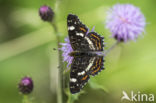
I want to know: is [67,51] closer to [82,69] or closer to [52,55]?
[82,69]

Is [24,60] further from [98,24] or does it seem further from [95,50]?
[95,50]

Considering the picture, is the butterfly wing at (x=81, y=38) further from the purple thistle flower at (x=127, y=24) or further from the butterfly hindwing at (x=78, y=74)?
the purple thistle flower at (x=127, y=24)

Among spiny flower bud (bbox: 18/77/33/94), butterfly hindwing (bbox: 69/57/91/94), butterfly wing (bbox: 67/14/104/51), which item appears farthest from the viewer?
spiny flower bud (bbox: 18/77/33/94)

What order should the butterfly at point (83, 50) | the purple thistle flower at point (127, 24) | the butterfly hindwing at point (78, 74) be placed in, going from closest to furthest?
the butterfly hindwing at point (78, 74) < the butterfly at point (83, 50) < the purple thistle flower at point (127, 24)

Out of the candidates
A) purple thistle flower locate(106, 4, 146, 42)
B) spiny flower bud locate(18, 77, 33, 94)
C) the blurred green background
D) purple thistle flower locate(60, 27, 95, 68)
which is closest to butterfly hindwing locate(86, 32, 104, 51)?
purple thistle flower locate(60, 27, 95, 68)

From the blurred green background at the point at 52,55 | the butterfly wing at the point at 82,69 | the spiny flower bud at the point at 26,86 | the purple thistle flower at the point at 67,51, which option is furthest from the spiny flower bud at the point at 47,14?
the blurred green background at the point at 52,55

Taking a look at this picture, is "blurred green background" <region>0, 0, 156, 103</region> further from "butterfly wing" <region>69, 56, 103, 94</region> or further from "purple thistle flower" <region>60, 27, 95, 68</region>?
"butterfly wing" <region>69, 56, 103, 94</region>
